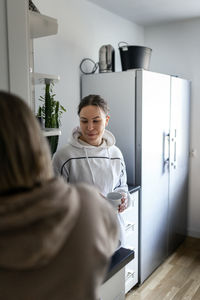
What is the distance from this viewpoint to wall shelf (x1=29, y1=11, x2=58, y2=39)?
1.53 m

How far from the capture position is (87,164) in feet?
5.99

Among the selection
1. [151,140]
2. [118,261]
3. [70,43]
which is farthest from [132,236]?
[70,43]

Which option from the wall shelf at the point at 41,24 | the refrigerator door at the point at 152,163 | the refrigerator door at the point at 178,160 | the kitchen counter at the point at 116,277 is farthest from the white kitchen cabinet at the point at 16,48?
the refrigerator door at the point at 178,160

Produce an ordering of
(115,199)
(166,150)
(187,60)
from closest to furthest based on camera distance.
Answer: (115,199), (166,150), (187,60)

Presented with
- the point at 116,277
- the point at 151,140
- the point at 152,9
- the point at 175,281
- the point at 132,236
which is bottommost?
the point at 175,281

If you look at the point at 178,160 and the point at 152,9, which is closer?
the point at 152,9

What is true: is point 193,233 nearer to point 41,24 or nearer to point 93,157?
point 93,157

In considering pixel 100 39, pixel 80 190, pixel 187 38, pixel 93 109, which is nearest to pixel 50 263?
pixel 80 190

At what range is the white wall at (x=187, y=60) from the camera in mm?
3486

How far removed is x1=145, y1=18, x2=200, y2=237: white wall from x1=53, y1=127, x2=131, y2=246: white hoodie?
1939 millimetres

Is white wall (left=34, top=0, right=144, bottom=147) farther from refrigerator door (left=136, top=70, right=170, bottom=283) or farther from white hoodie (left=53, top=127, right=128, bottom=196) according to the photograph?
white hoodie (left=53, top=127, right=128, bottom=196)

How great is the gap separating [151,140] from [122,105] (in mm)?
399

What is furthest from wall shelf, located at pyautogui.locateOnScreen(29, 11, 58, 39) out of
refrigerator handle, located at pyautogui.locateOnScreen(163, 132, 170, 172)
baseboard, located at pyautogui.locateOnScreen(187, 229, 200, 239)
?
baseboard, located at pyautogui.locateOnScreen(187, 229, 200, 239)

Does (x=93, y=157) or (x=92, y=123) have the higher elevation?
(x=92, y=123)
